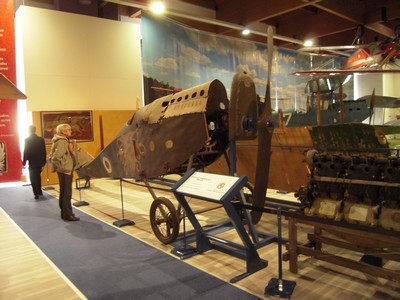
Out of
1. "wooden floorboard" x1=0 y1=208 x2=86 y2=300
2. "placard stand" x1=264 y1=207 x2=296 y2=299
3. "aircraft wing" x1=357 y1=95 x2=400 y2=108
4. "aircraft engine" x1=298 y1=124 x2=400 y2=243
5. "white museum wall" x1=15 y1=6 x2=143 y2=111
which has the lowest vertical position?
"wooden floorboard" x1=0 y1=208 x2=86 y2=300

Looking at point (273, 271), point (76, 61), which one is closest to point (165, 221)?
point (273, 271)

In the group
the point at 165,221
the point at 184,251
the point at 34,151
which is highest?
the point at 34,151

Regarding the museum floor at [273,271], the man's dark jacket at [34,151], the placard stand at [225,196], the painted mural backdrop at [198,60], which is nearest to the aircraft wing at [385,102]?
the painted mural backdrop at [198,60]

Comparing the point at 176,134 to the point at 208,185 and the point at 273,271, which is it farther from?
the point at 273,271

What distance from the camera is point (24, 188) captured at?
10414 mm

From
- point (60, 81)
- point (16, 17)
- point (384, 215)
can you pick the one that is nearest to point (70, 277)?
point (384, 215)

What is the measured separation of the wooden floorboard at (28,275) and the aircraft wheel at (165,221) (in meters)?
1.42

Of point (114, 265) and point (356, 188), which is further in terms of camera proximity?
point (114, 265)

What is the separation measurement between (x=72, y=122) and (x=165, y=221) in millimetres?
7893

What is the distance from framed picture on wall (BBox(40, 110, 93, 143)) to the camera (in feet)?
35.7

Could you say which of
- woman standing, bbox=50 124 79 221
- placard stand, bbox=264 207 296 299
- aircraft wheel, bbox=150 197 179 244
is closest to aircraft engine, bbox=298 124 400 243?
placard stand, bbox=264 207 296 299

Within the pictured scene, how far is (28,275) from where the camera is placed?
13.3 ft

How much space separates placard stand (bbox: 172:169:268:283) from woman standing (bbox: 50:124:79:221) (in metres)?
3.03

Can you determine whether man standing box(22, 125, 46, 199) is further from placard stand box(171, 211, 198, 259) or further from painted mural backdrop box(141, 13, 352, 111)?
placard stand box(171, 211, 198, 259)
